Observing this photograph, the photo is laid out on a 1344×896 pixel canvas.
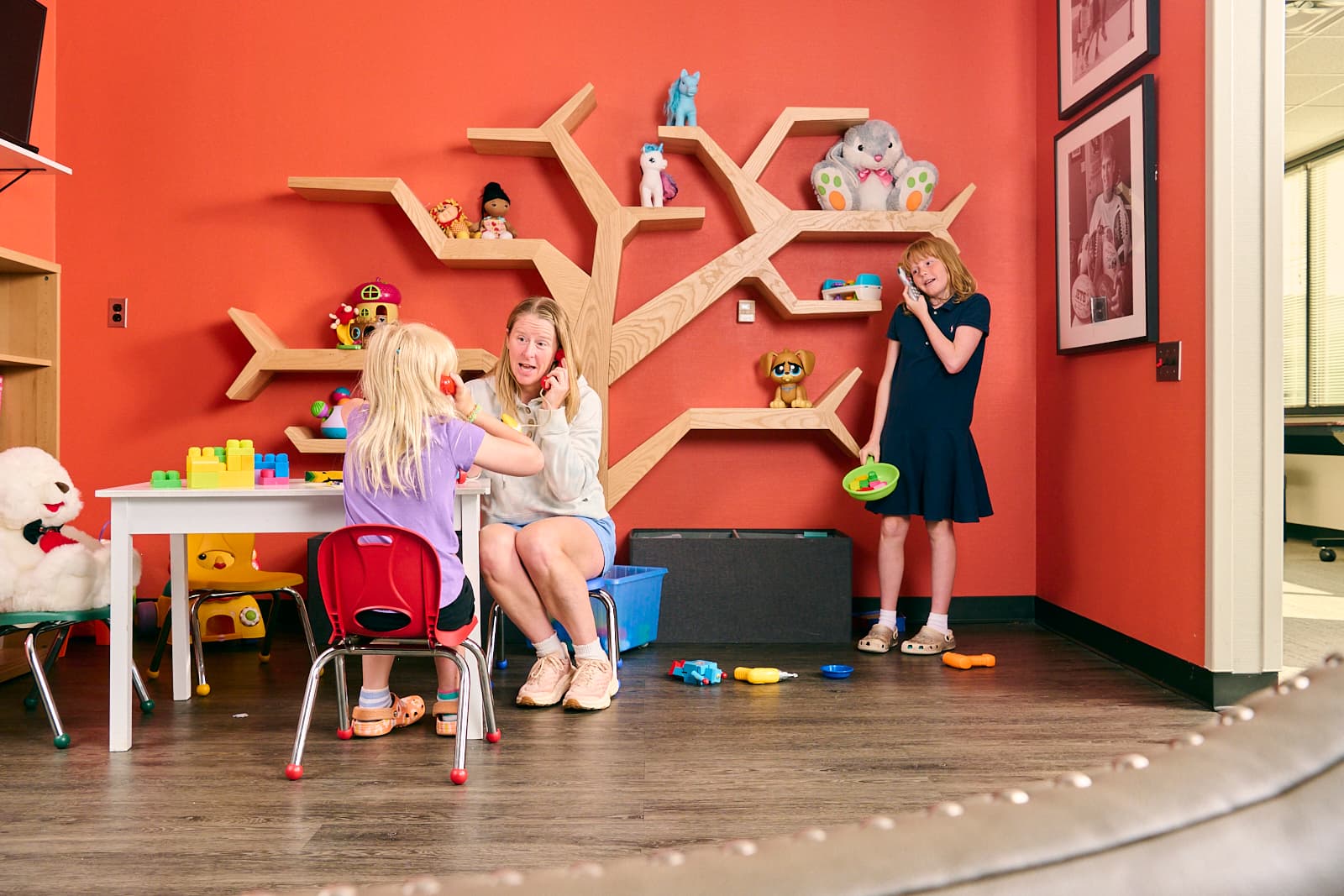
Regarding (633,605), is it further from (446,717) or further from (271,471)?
(271,471)

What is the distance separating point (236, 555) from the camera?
11.2ft

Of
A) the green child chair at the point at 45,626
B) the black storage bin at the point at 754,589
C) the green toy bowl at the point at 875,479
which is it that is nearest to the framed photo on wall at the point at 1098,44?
the green toy bowl at the point at 875,479

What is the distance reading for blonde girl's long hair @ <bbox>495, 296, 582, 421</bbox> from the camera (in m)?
2.89

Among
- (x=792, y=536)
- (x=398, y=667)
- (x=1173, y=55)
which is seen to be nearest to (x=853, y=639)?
(x=792, y=536)

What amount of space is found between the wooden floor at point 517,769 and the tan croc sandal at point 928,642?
214mm

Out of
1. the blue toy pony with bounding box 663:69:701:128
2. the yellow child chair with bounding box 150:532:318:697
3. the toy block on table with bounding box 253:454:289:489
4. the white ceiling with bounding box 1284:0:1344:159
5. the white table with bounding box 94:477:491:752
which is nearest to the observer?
the white table with bounding box 94:477:491:752

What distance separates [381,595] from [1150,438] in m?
2.24

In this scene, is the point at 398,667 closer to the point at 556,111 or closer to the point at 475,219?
the point at 475,219

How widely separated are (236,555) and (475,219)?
1.50 meters

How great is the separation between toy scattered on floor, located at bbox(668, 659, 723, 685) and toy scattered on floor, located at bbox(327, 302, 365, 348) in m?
1.70

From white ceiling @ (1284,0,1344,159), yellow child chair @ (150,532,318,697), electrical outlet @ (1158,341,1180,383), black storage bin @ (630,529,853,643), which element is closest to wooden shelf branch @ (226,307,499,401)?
yellow child chair @ (150,532,318,697)

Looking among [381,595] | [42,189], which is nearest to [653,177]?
[381,595]

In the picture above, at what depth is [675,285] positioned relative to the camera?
3.83 metres

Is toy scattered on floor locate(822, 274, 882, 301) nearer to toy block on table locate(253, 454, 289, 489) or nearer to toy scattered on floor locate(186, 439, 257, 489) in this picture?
toy block on table locate(253, 454, 289, 489)
